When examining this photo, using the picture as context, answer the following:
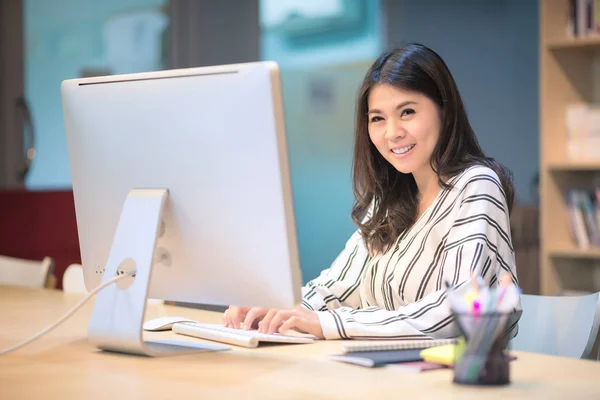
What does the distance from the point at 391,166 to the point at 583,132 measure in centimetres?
215

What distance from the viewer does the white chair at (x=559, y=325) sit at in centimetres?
184

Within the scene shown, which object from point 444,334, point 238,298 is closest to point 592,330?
point 444,334

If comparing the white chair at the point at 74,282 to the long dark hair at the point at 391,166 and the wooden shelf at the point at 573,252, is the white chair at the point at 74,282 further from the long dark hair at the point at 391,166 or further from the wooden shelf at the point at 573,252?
the wooden shelf at the point at 573,252

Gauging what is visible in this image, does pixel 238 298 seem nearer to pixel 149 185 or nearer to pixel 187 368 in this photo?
pixel 187 368

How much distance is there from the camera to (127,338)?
1512 millimetres

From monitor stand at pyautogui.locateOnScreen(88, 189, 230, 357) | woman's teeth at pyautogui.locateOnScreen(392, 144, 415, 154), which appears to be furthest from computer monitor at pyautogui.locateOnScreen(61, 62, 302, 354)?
woman's teeth at pyautogui.locateOnScreen(392, 144, 415, 154)

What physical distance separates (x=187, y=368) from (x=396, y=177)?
0.94 meters

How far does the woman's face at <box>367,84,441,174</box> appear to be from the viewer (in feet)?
6.43

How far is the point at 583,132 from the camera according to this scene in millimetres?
4012

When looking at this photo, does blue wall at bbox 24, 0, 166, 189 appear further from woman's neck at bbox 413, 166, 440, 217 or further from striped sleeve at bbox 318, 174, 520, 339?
striped sleeve at bbox 318, 174, 520, 339

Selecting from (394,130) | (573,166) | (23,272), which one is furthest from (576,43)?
(23,272)

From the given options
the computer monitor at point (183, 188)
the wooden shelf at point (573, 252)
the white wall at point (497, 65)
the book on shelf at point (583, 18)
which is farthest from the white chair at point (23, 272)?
the white wall at point (497, 65)

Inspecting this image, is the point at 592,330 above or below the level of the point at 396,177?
below

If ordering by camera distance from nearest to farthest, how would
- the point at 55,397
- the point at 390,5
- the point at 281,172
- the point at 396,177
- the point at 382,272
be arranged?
the point at 55,397 < the point at 281,172 < the point at 382,272 < the point at 396,177 < the point at 390,5
